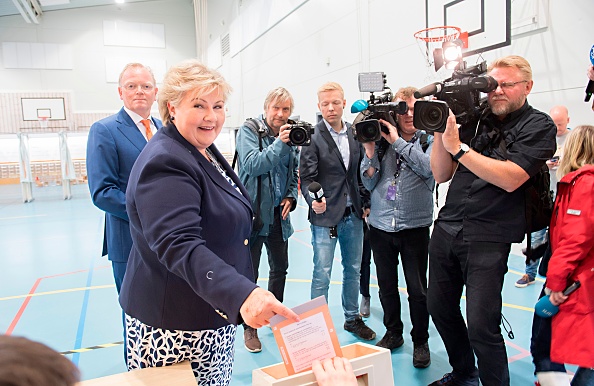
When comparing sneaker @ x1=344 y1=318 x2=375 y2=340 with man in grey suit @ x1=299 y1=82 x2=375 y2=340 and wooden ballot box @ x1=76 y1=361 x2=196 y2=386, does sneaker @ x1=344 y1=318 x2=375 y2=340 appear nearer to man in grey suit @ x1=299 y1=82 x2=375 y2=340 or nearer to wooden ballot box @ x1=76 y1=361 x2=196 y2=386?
man in grey suit @ x1=299 y1=82 x2=375 y2=340

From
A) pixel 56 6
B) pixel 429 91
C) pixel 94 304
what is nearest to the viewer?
pixel 429 91

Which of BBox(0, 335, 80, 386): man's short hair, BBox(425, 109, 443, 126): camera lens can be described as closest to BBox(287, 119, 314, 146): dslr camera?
BBox(425, 109, 443, 126): camera lens

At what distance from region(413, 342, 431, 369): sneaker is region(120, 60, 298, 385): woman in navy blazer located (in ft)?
5.87

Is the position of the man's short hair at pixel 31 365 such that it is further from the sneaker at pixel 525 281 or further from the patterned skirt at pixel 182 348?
the sneaker at pixel 525 281

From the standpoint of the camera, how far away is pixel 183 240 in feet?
3.90

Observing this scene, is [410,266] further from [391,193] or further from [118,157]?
[118,157]

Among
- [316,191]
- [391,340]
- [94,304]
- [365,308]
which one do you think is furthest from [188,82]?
[94,304]

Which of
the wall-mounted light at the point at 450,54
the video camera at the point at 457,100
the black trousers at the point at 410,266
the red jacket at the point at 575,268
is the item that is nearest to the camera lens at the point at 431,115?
the video camera at the point at 457,100

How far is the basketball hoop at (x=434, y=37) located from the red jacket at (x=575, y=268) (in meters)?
4.44

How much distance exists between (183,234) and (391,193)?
6.60 feet

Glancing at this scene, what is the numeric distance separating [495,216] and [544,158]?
356 mm

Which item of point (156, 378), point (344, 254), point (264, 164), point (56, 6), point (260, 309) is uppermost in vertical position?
point (56, 6)

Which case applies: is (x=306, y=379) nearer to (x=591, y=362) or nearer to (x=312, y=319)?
(x=312, y=319)

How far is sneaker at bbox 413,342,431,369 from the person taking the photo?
2.90 metres
